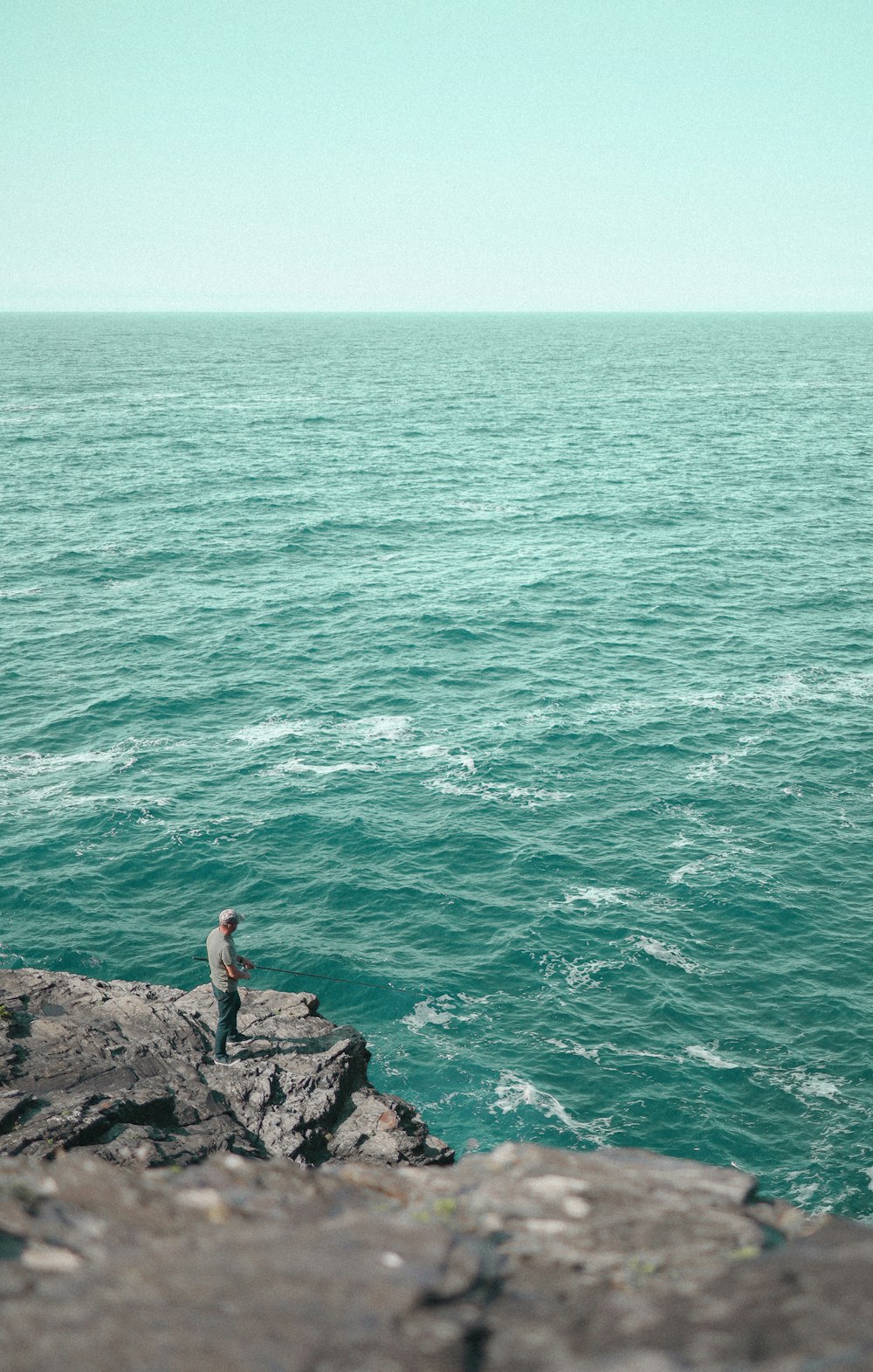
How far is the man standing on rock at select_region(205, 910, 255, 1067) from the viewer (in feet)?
73.8

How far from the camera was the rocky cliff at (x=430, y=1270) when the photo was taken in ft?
27.3

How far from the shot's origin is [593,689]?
56531 millimetres

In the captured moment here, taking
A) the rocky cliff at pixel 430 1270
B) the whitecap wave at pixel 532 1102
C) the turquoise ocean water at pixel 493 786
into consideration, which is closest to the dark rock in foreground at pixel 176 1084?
the whitecap wave at pixel 532 1102

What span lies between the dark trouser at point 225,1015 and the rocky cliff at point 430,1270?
11213 millimetres

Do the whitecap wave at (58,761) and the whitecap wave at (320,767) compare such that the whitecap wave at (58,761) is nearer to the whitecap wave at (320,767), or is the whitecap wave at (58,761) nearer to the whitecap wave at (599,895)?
the whitecap wave at (320,767)

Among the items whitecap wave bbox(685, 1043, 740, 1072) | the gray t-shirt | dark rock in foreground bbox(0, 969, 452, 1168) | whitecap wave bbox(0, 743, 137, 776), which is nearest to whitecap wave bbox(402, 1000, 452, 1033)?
dark rock in foreground bbox(0, 969, 452, 1168)

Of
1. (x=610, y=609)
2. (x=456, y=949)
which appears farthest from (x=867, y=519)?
(x=456, y=949)

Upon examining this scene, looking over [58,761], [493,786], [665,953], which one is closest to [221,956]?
[665,953]

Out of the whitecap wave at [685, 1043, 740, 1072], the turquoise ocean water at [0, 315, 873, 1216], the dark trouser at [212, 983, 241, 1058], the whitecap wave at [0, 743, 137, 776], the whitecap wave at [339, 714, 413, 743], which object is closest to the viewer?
the dark trouser at [212, 983, 241, 1058]

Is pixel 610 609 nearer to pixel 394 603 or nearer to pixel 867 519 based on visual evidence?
pixel 394 603

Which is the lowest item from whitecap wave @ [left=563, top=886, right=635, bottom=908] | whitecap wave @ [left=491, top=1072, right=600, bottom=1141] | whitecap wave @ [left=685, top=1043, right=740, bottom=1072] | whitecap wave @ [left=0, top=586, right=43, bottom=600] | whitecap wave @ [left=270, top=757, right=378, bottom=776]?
whitecap wave @ [left=491, top=1072, right=600, bottom=1141]

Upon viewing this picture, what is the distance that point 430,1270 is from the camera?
9.30m

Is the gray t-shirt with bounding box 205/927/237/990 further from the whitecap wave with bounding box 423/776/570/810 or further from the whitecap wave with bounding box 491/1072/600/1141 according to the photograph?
the whitecap wave with bounding box 423/776/570/810

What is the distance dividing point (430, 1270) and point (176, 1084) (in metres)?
14.3
